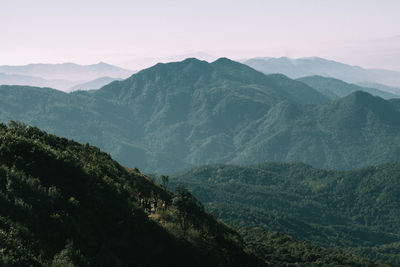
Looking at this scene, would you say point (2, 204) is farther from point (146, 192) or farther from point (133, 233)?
point (146, 192)

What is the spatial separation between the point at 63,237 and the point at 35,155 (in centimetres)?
1672

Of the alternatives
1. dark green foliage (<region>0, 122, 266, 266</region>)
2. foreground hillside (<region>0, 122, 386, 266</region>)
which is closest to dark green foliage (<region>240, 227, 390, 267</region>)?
foreground hillside (<region>0, 122, 386, 266</region>)

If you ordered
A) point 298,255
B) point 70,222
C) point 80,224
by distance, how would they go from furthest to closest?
point 298,255
point 80,224
point 70,222

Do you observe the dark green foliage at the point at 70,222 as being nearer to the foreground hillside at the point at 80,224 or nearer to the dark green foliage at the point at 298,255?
the foreground hillside at the point at 80,224

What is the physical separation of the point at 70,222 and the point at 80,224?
183 centimetres

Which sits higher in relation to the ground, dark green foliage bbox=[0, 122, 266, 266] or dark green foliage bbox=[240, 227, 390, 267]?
dark green foliage bbox=[0, 122, 266, 266]

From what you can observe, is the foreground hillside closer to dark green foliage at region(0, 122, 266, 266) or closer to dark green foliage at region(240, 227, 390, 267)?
dark green foliage at region(0, 122, 266, 266)

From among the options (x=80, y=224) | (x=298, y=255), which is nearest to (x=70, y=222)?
(x=80, y=224)

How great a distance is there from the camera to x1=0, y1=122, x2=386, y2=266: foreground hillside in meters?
37.2

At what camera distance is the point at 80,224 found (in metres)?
44.6

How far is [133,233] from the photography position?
160 ft

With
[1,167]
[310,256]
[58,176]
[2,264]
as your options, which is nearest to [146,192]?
[58,176]

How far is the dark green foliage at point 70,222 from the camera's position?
3694cm

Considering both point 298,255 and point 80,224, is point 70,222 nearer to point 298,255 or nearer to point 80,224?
point 80,224
